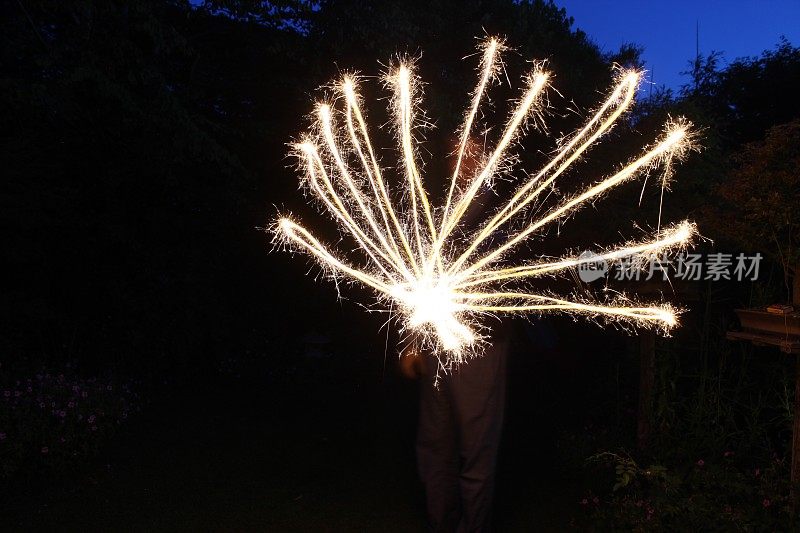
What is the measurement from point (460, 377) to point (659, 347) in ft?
5.95

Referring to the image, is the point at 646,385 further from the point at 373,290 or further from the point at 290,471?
the point at 373,290

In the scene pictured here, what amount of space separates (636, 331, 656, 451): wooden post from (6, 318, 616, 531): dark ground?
0.68m

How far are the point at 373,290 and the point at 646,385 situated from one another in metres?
6.02

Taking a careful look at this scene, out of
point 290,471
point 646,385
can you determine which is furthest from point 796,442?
point 290,471

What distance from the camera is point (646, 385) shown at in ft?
15.9

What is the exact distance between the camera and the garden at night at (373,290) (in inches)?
156

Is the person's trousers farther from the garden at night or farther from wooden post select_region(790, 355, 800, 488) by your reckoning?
wooden post select_region(790, 355, 800, 488)

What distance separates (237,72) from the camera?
32.7 feet

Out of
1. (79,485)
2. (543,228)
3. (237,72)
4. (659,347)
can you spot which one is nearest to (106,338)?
(79,485)

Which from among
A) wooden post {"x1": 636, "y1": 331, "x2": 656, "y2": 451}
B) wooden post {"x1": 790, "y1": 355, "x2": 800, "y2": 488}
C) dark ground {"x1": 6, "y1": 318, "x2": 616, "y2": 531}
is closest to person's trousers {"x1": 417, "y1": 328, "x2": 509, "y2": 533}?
dark ground {"x1": 6, "y1": 318, "x2": 616, "y2": 531}

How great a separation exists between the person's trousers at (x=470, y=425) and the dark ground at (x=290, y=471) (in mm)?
770

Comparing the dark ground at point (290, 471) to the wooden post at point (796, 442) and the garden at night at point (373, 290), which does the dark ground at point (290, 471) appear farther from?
the wooden post at point (796, 442)

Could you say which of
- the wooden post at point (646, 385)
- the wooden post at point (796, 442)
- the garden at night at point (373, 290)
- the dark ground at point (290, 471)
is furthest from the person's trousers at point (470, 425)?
the wooden post at point (796, 442)

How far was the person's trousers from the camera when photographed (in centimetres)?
384
